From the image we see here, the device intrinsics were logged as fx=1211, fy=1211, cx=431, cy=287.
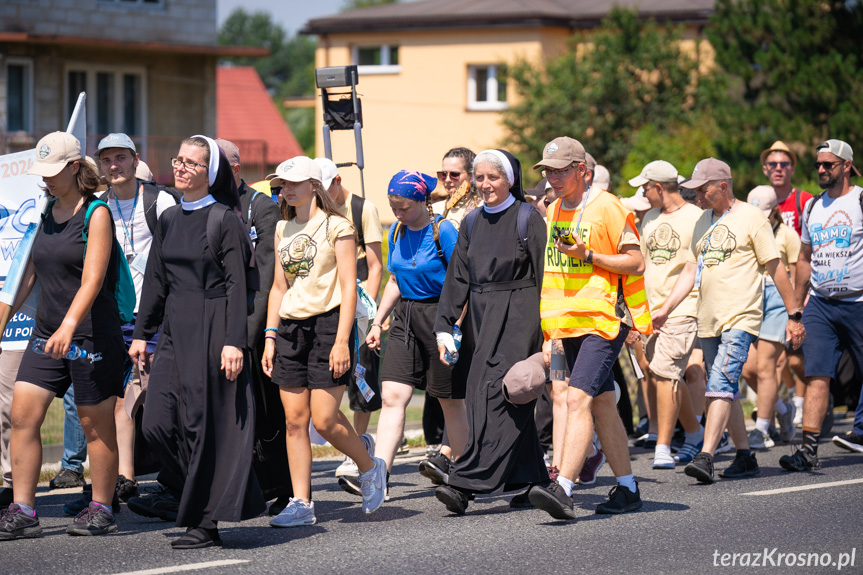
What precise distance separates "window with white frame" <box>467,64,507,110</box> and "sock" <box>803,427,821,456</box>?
32.4 meters

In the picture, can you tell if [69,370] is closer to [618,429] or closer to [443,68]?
Answer: [618,429]

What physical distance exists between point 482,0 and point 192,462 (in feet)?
127

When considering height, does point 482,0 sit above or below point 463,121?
above

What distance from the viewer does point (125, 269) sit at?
720cm

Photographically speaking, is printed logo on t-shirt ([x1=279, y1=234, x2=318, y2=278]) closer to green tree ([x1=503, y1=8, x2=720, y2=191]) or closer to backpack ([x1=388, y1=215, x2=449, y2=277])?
backpack ([x1=388, y1=215, x2=449, y2=277])

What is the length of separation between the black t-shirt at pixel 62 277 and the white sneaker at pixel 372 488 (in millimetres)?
1780

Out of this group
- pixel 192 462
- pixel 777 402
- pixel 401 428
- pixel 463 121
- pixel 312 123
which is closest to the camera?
pixel 192 462

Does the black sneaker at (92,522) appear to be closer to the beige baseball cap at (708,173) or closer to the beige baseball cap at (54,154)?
the beige baseball cap at (54,154)

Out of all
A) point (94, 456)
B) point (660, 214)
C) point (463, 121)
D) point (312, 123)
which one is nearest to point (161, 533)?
point (94, 456)

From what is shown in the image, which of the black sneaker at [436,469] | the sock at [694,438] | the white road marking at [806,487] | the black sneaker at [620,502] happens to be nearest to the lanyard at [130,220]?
the black sneaker at [436,469]

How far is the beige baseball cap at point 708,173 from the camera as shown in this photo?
9023 mm

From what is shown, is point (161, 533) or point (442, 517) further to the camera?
point (442, 517)

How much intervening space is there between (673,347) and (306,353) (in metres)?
3.81

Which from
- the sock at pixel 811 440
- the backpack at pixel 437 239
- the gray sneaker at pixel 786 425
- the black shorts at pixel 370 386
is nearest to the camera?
the backpack at pixel 437 239
